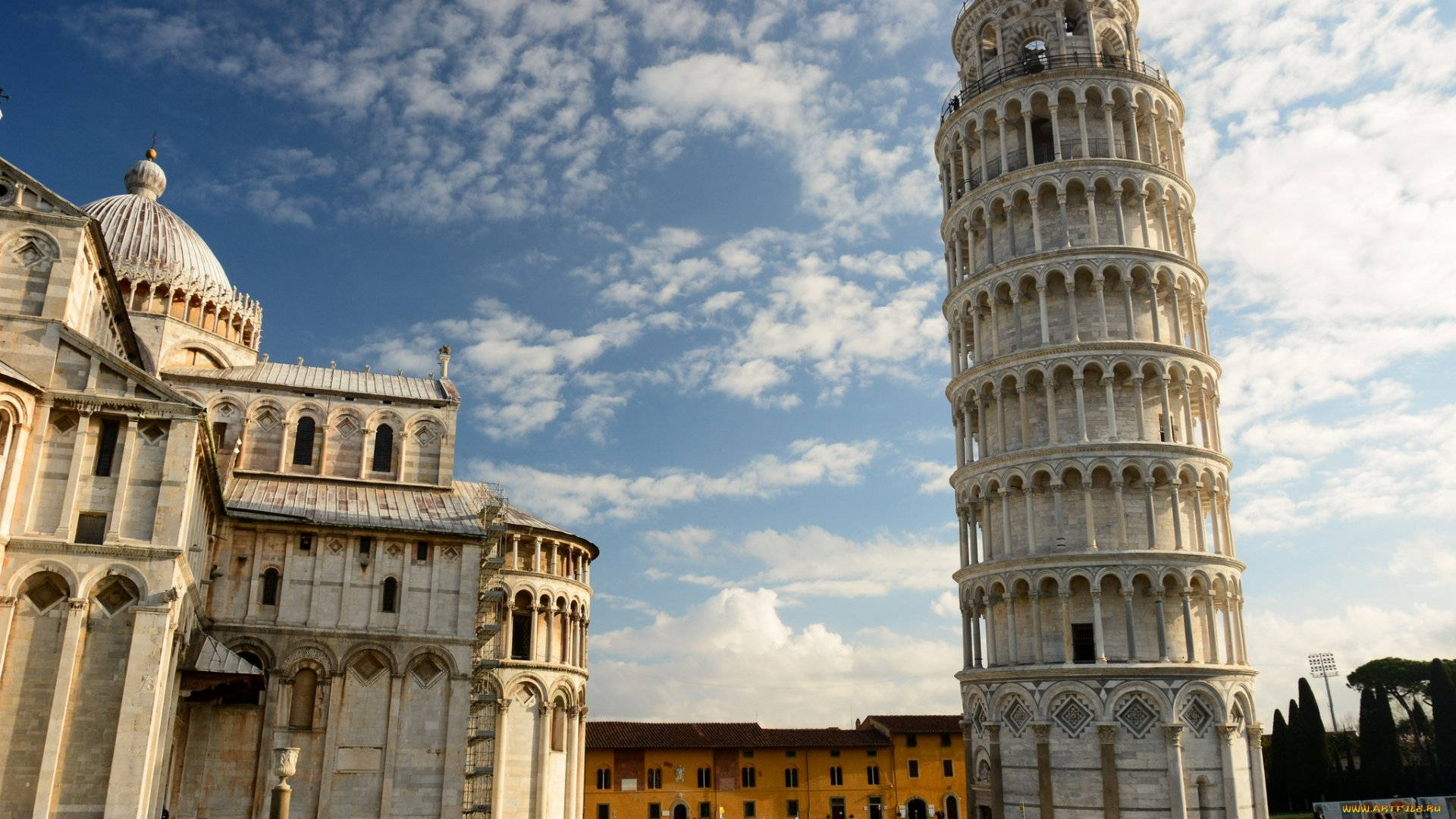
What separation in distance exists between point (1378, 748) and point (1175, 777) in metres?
36.7

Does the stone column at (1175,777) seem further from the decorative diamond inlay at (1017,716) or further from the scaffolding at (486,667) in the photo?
the scaffolding at (486,667)

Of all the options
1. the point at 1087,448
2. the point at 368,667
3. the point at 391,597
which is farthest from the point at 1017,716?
the point at 368,667

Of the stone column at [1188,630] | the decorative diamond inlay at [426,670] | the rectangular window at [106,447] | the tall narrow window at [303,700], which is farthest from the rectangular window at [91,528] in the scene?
the stone column at [1188,630]

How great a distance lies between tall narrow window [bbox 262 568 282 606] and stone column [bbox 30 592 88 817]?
1155 cm

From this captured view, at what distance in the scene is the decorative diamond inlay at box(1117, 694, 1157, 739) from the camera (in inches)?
1298

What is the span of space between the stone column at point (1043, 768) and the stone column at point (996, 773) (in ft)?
4.60

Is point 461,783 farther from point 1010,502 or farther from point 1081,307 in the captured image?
point 1081,307

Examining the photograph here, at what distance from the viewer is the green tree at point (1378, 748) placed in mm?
58688

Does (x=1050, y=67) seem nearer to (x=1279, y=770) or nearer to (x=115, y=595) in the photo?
(x=115, y=595)

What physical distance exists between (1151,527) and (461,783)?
23.0m

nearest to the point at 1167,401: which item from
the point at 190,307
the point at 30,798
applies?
the point at 30,798

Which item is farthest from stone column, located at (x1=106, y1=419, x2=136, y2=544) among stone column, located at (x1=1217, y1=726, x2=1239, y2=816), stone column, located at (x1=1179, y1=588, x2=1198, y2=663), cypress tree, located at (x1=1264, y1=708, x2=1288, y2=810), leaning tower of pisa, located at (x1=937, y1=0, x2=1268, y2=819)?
cypress tree, located at (x1=1264, y1=708, x2=1288, y2=810)

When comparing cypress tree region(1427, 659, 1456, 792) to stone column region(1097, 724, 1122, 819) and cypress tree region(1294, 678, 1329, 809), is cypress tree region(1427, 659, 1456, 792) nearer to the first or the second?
cypress tree region(1294, 678, 1329, 809)

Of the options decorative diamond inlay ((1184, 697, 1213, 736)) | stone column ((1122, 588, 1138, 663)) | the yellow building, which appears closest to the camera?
decorative diamond inlay ((1184, 697, 1213, 736))
